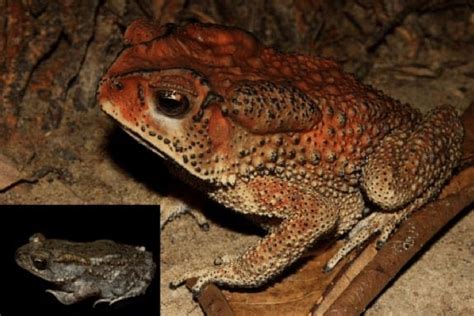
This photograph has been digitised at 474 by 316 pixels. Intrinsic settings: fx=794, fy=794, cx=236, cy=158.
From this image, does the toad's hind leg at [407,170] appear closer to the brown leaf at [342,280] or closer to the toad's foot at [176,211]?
the brown leaf at [342,280]

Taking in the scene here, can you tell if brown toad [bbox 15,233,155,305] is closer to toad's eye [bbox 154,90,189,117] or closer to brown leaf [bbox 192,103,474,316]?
brown leaf [bbox 192,103,474,316]

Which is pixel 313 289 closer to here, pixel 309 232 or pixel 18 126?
pixel 309 232

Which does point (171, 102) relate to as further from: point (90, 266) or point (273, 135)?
point (90, 266)

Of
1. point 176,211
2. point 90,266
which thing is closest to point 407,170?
point 176,211

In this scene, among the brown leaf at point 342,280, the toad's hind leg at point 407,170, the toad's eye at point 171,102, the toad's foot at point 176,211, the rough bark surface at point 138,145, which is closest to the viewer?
the toad's eye at point 171,102

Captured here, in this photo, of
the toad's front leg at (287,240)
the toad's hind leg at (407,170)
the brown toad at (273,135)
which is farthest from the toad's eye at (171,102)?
the toad's hind leg at (407,170)

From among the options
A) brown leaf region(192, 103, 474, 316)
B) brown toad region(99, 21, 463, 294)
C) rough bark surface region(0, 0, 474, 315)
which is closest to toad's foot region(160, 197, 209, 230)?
rough bark surface region(0, 0, 474, 315)
